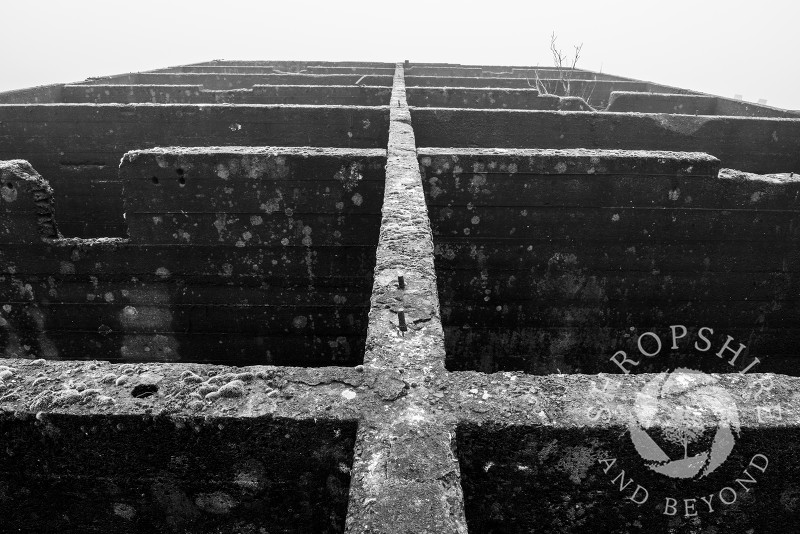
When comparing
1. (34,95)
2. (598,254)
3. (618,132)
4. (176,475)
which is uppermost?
(34,95)

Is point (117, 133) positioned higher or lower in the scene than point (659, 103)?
lower

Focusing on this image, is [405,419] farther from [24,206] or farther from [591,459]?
[24,206]

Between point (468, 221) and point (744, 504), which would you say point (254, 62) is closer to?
point (468, 221)

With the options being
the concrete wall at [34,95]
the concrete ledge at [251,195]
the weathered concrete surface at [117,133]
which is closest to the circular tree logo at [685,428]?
the concrete ledge at [251,195]

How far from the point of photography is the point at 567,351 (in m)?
Result: 4.07

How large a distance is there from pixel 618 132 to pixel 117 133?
5.67 meters

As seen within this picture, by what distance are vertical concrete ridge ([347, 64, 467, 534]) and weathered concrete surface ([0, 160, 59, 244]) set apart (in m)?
3.10

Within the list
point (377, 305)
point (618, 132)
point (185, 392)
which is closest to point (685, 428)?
point (377, 305)

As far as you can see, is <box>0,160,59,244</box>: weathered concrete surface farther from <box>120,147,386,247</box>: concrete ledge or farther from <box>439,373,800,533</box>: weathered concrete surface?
<box>439,373,800,533</box>: weathered concrete surface

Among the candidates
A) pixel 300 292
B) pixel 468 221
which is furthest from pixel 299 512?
pixel 468 221

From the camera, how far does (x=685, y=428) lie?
1.49m

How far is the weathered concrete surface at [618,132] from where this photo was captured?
204 inches

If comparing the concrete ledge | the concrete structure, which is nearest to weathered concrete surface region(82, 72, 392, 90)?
the concrete structure

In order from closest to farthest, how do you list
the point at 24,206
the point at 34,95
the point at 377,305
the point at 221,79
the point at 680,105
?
the point at 377,305 → the point at 24,206 → the point at 34,95 → the point at 680,105 → the point at 221,79
